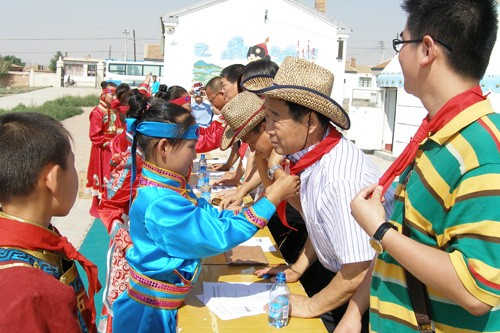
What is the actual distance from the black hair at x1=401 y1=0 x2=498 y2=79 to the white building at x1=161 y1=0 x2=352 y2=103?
18252 millimetres

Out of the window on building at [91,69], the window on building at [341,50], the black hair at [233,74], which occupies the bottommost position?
the black hair at [233,74]

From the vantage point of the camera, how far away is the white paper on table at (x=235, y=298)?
196cm

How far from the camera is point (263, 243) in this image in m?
2.92

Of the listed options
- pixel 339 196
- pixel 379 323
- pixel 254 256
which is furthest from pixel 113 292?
pixel 379 323

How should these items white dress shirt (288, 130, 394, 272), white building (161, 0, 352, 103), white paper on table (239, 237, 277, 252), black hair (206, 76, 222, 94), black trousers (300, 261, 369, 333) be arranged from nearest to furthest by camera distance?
1. white dress shirt (288, 130, 394, 272)
2. black trousers (300, 261, 369, 333)
3. white paper on table (239, 237, 277, 252)
4. black hair (206, 76, 222, 94)
5. white building (161, 0, 352, 103)

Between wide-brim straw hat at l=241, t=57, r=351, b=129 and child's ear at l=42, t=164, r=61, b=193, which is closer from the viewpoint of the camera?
child's ear at l=42, t=164, r=61, b=193

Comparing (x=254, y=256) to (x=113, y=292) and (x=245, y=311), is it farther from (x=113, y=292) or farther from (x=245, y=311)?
(x=113, y=292)

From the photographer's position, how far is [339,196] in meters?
1.78

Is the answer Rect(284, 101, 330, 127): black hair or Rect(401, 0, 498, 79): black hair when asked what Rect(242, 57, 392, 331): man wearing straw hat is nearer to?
Rect(284, 101, 330, 127): black hair

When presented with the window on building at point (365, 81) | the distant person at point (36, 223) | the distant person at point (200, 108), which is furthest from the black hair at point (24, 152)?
the window on building at point (365, 81)

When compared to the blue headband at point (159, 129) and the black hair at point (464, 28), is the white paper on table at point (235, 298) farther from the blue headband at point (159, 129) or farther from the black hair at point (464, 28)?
the black hair at point (464, 28)

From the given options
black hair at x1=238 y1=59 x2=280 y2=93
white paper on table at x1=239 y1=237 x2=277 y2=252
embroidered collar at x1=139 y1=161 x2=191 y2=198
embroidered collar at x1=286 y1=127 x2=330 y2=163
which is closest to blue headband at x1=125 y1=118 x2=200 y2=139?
embroidered collar at x1=139 y1=161 x2=191 y2=198

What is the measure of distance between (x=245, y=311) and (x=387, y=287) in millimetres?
839

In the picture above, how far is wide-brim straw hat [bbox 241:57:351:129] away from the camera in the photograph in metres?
1.93
